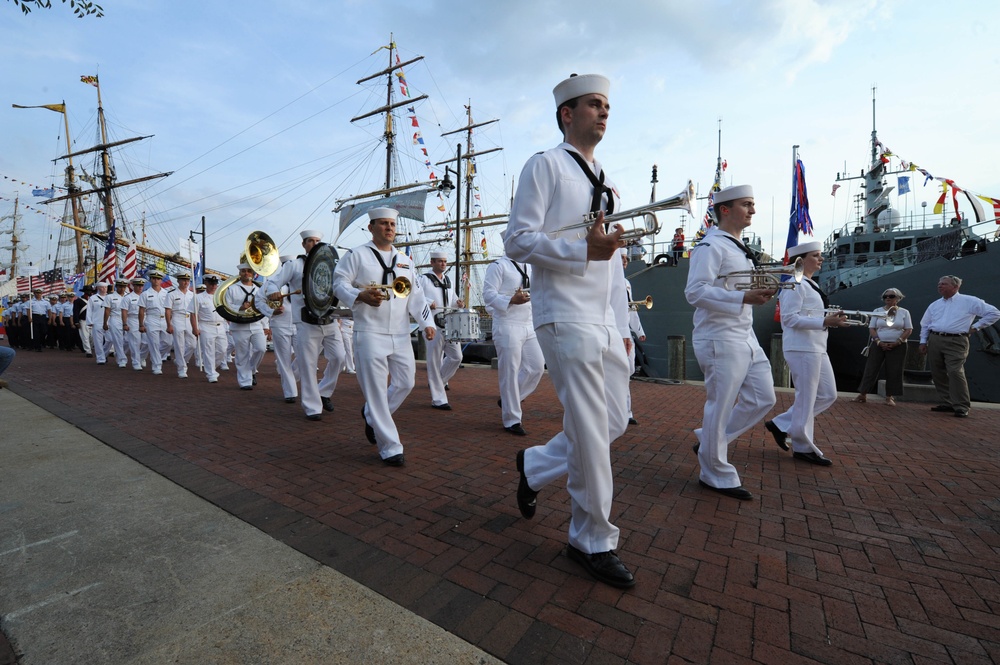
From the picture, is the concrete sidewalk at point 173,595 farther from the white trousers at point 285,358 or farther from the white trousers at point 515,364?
the white trousers at point 285,358

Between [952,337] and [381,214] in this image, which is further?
[952,337]

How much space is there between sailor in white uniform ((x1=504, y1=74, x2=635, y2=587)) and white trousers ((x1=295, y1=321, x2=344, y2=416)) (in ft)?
15.4

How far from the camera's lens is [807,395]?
476 cm

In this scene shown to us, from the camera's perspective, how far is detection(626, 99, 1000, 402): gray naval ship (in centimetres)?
1099

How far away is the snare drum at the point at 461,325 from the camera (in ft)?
24.6

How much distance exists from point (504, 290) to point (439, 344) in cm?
249

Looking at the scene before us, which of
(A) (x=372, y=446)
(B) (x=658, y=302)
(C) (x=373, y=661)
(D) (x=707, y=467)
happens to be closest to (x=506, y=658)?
(C) (x=373, y=661)

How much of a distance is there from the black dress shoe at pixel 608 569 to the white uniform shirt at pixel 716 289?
206cm

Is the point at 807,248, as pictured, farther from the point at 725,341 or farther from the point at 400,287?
the point at 400,287

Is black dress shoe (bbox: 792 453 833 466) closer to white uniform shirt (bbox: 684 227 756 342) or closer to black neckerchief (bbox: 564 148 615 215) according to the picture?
white uniform shirt (bbox: 684 227 756 342)

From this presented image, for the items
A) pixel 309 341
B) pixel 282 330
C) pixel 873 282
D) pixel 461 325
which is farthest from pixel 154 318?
pixel 873 282

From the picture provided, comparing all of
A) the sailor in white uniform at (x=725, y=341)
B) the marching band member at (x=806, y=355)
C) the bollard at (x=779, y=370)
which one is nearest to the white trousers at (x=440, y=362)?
the sailor in white uniform at (x=725, y=341)

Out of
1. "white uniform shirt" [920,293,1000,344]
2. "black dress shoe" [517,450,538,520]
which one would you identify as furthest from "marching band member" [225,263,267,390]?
"white uniform shirt" [920,293,1000,344]

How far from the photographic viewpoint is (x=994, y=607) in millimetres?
2271
